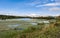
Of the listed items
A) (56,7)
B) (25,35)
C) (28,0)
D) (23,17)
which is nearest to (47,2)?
(56,7)

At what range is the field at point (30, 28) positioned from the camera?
2.33 metres

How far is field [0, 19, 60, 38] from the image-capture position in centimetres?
233

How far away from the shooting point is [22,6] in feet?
7.91

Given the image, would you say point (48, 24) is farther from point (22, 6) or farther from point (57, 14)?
point (22, 6)

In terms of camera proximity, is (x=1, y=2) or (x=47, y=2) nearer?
(x=1, y=2)

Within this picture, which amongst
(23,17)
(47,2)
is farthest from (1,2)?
(47,2)

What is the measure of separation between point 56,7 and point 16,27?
905 millimetres

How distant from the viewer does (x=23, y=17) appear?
2.51m

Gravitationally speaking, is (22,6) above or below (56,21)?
above

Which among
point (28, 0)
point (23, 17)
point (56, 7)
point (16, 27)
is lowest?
point (16, 27)

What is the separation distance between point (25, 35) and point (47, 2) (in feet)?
2.66

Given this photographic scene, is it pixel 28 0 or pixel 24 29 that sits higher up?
pixel 28 0

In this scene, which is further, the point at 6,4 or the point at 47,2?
the point at 47,2

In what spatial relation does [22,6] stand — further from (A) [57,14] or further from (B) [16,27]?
(A) [57,14]
